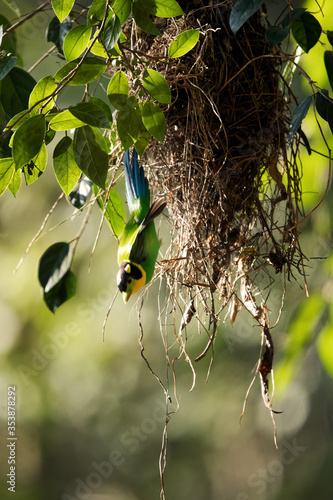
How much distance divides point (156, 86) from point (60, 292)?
451mm

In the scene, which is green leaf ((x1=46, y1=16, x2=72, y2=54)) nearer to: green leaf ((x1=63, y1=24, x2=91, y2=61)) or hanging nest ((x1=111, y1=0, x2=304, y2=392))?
hanging nest ((x1=111, y1=0, x2=304, y2=392))

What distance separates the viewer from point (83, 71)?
60cm

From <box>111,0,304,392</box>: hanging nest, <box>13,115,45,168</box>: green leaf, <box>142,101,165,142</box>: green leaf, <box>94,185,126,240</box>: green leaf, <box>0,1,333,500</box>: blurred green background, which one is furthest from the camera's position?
<box>0,1,333,500</box>: blurred green background

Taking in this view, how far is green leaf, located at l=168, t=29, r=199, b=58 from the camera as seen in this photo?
67 cm

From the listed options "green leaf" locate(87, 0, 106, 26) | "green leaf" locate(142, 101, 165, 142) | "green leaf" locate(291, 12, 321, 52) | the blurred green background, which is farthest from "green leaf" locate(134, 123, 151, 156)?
the blurred green background

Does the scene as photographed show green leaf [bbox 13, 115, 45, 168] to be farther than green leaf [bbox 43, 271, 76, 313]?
No

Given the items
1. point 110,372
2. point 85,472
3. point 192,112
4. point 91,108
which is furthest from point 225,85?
point 85,472

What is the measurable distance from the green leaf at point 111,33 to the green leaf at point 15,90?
0.18m

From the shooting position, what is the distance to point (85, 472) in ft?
5.53

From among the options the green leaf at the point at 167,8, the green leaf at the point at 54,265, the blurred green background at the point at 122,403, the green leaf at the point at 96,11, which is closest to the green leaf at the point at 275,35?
the green leaf at the point at 167,8

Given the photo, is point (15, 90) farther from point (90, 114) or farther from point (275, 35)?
point (275, 35)

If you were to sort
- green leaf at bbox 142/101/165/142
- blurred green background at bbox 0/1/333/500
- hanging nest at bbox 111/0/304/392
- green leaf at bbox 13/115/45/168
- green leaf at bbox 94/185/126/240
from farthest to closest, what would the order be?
blurred green background at bbox 0/1/333/500 < green leaf at bbox 94/185/126/240 < hanging nest at bbox 111/0/304/392 < green leaf at bbox 142/101/165/142 < green leaf at bbox 13/115/45/168

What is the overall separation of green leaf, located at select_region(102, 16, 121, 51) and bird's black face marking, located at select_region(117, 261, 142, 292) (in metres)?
0.30

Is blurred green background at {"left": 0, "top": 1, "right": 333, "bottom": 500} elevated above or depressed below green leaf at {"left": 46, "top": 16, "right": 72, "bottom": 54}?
below
